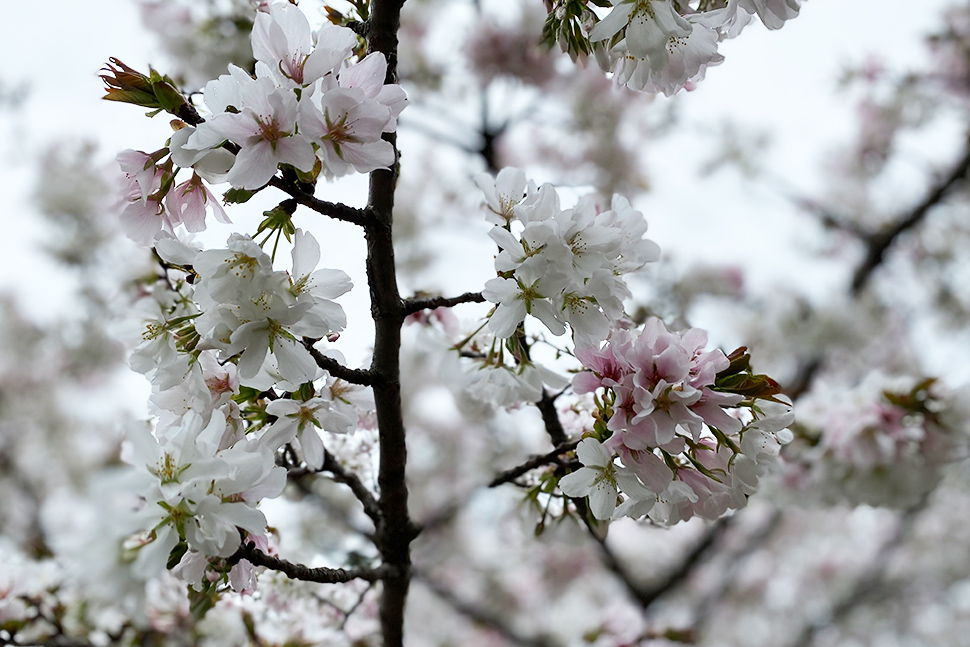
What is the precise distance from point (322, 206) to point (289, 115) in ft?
0.33

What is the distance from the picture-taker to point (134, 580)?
0.47m

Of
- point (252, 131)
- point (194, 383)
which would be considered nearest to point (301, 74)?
point (252, 131)

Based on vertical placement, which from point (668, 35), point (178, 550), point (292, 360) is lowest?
point (178, 550)

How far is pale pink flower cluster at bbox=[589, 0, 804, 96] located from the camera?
2.01 ft

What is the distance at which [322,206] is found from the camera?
1.92ft

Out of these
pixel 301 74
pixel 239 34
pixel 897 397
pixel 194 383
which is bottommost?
pixel 194 383

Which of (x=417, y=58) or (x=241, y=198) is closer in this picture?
(x=241, y=198)

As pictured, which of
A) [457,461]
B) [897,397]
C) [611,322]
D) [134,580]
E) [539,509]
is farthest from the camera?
[457,461]

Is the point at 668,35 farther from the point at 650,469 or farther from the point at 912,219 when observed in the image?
the point at 912,219

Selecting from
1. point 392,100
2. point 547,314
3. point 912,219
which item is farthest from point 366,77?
point 912,219

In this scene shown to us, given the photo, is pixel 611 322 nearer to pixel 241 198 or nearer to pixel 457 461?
pixel 241 198

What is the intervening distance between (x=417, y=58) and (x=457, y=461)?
83.9 inches

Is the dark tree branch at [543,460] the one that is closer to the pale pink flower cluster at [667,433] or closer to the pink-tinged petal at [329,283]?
the pale pink flower cluster at [667,433]

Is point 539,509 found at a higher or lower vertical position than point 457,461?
lower
